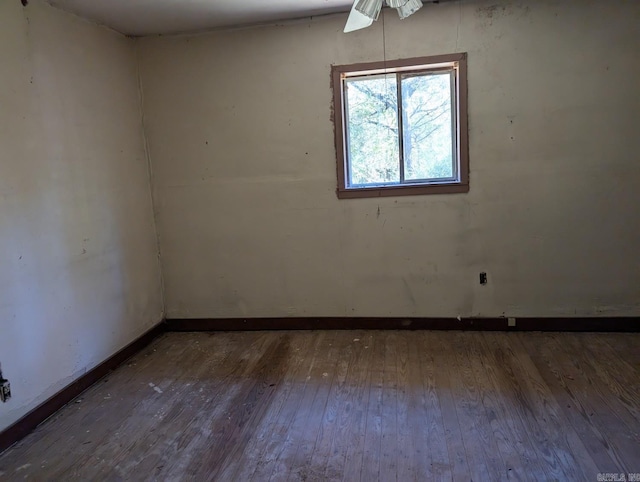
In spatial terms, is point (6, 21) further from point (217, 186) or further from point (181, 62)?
point (217, 186)

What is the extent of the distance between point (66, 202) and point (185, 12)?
5.01 feet

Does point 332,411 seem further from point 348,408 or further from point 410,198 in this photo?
point 410,198

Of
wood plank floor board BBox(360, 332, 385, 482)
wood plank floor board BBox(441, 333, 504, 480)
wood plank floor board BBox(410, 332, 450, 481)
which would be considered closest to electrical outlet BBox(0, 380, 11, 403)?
wood plank floor board BBox(360, 332, 385, 482)

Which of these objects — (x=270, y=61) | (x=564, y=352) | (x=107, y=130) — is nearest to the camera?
(x=564, y=352)

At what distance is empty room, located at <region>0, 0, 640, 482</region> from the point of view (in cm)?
240

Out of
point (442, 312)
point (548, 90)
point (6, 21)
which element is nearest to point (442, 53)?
point (548, 90)

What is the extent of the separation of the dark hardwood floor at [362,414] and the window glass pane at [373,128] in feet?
4.38

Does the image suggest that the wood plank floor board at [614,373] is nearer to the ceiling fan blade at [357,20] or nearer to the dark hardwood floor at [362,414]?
the dark hardwood floor at [362,414]

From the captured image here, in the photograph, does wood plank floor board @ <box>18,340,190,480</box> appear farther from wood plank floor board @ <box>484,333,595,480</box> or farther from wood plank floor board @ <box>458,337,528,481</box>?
wood plank floor board @ <box>484,333,595,480</box>

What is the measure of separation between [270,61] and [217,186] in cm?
108

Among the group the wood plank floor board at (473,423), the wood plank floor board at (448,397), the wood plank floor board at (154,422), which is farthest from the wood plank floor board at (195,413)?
the wood plank floor board at (473,423)

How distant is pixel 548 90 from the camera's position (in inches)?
127

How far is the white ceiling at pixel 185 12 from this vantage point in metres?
2.90

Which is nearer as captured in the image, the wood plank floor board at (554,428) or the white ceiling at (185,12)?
the wood plank floor board at (554,428)
